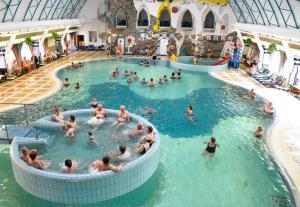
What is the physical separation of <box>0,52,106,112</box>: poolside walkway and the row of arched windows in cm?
1150

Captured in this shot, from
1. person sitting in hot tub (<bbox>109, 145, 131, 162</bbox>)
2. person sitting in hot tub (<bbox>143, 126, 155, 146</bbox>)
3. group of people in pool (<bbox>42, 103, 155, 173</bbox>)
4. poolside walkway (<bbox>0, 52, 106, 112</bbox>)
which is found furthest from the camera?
poolside walkway (<bbox>0, 52, 106, 112</bbox>)

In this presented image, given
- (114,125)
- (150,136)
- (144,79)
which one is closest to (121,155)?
(150,136)

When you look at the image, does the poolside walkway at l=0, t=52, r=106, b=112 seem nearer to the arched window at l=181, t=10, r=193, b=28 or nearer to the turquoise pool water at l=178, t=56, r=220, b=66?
the turquoise pool water at l=178, t=56, r=220, b=66

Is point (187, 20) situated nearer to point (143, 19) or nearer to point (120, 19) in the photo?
point (143, 19)

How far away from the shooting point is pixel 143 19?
3269cm

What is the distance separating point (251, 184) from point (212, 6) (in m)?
25.8

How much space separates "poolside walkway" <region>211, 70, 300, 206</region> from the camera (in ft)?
29.8

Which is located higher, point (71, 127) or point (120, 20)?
point (120, 20)

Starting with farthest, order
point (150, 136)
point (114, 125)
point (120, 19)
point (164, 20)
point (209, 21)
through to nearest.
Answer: point (120, 19), point (164, 20), point (209, 21), point (114, 125), point (150, 136)

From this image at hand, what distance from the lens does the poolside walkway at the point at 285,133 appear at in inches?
358

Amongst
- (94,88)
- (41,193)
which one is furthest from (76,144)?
(94,88)

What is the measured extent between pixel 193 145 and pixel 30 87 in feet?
39.6

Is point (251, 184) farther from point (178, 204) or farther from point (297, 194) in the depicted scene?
point (178, 204)

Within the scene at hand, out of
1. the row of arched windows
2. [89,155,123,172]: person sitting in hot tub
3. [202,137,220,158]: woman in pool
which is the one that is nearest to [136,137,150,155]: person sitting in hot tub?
[89,155,123,172]: person sitting in hot tub
